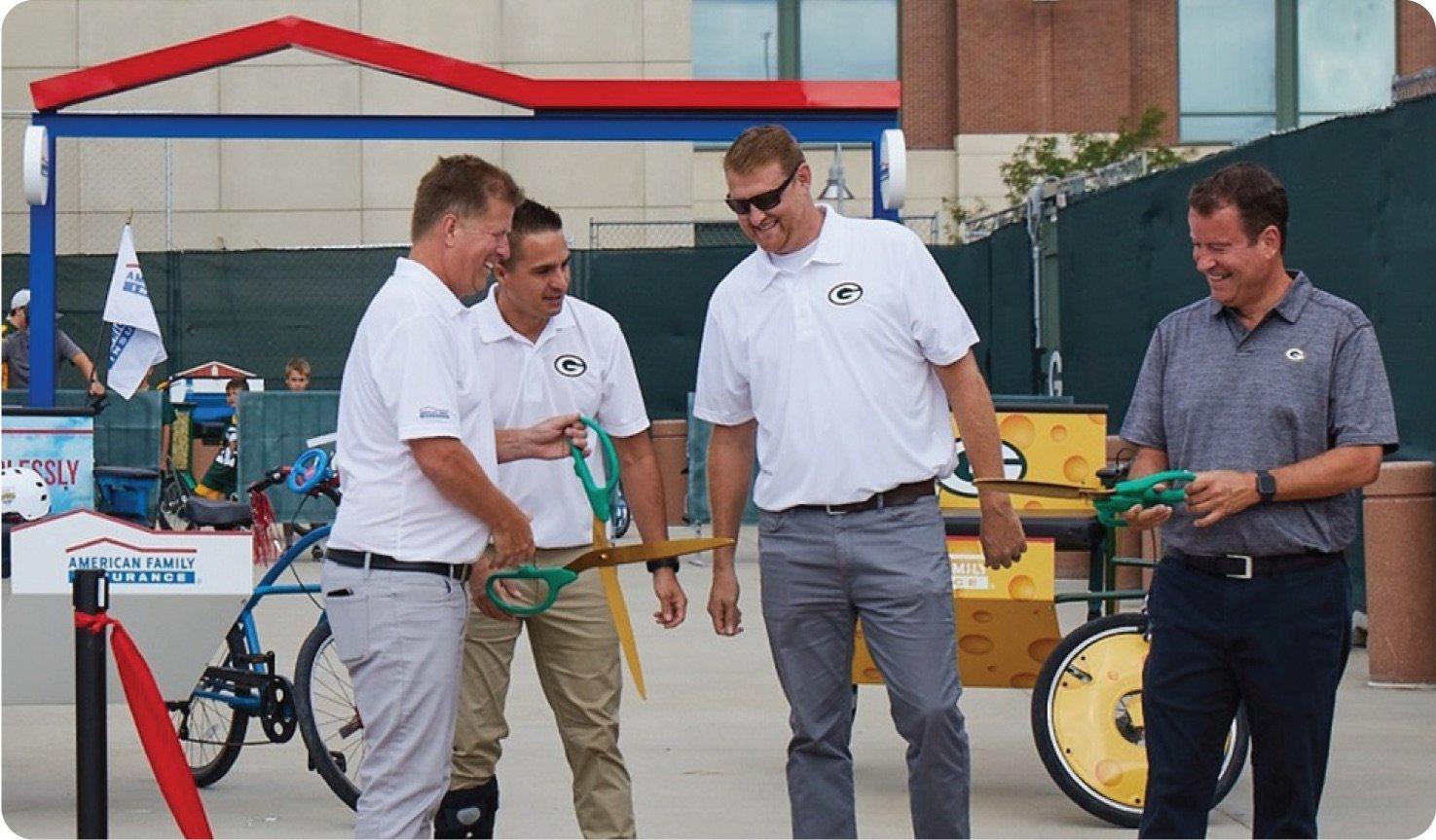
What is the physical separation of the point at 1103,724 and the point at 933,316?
214 cm

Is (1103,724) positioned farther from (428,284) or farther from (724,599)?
(428,284)

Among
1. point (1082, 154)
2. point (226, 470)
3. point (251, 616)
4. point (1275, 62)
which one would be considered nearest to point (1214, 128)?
point (1275, 62)

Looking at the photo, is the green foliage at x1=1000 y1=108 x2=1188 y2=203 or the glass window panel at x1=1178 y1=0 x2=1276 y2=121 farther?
the glass window panel at x1=1178 y1=0 x2=1276 y2=121

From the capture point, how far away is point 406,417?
5203mm

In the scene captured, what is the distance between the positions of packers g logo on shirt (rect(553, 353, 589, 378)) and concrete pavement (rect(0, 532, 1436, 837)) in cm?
169

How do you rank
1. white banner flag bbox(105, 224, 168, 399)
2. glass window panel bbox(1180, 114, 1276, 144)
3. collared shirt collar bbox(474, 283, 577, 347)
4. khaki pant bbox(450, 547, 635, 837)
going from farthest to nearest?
glass window panel bbox(1180, 114, 1276, 144) → white banner flag bbox(105, 224, 168, 399) → collared shirt collar bbox(474, 283, 577, 347) → khaki pant bbox(450, 547, 635, 837)

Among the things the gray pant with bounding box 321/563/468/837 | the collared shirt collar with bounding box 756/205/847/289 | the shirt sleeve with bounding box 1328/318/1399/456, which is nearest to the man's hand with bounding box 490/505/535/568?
the gray pant with bounding box 321/563/468/837

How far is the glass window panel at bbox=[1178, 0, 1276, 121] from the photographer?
37.2 m

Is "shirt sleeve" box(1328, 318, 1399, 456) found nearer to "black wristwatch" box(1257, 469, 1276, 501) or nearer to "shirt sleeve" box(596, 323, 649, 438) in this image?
"black wristwatch" box(1257, 469, 1276, 501)

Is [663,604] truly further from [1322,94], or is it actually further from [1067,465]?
[1322,94]

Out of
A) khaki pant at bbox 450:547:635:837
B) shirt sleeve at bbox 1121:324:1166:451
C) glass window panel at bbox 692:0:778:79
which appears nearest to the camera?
shirt sleeve at bbox 1121:324:1166:451

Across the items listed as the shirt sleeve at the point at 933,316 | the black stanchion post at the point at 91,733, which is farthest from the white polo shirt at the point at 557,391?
the black stanchion post at the point at 91,733

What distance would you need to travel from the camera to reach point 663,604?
20.7ft

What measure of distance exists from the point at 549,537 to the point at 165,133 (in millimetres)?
7623
